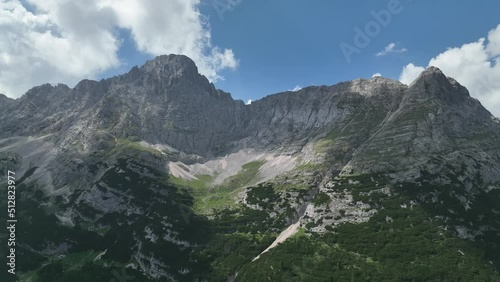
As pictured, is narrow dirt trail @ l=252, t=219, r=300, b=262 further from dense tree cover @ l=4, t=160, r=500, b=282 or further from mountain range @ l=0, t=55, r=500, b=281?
dense tree cover @ l=4, t=160, r=500, b=282

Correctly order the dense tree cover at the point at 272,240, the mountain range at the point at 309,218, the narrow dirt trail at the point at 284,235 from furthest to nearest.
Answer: the narrow dirt trail at the point at 284,235, the mountain range at the point at 309,218, the dense tree cover at the point at 272,240

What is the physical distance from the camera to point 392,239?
109 m

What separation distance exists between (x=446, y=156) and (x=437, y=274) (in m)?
75.0

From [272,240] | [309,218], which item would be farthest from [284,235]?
[309,218]

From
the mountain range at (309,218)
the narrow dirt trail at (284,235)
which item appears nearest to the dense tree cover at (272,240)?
the mountain range at (309,218)

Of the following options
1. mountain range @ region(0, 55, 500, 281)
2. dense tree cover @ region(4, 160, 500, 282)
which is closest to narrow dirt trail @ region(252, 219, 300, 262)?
mountain range @ region(0, 55, 500, 281)

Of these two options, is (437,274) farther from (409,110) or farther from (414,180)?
(409,110)

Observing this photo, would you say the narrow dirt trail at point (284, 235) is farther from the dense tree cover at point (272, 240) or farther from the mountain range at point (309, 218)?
the dense tree cover at point (272, 240)

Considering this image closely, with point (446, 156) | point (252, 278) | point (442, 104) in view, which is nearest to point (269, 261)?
point (252, 278)

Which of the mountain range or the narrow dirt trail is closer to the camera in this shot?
the mountain range

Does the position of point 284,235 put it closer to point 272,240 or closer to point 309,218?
point 272,240

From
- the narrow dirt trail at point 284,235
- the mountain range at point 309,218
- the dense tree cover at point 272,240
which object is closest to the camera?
the dense tree cover at point 272,240

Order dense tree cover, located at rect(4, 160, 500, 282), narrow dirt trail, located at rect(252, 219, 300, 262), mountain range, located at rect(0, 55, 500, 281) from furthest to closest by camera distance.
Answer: narrow dirt trail, located at rect(252, 219, 300, 262)
mountain range, located at rect(0, 55, 500, 281)
dense tree cover, located at rect(4, 160, 500, 282)

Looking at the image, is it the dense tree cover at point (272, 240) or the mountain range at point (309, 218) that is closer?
the dense tree cover at point (272, 240)
